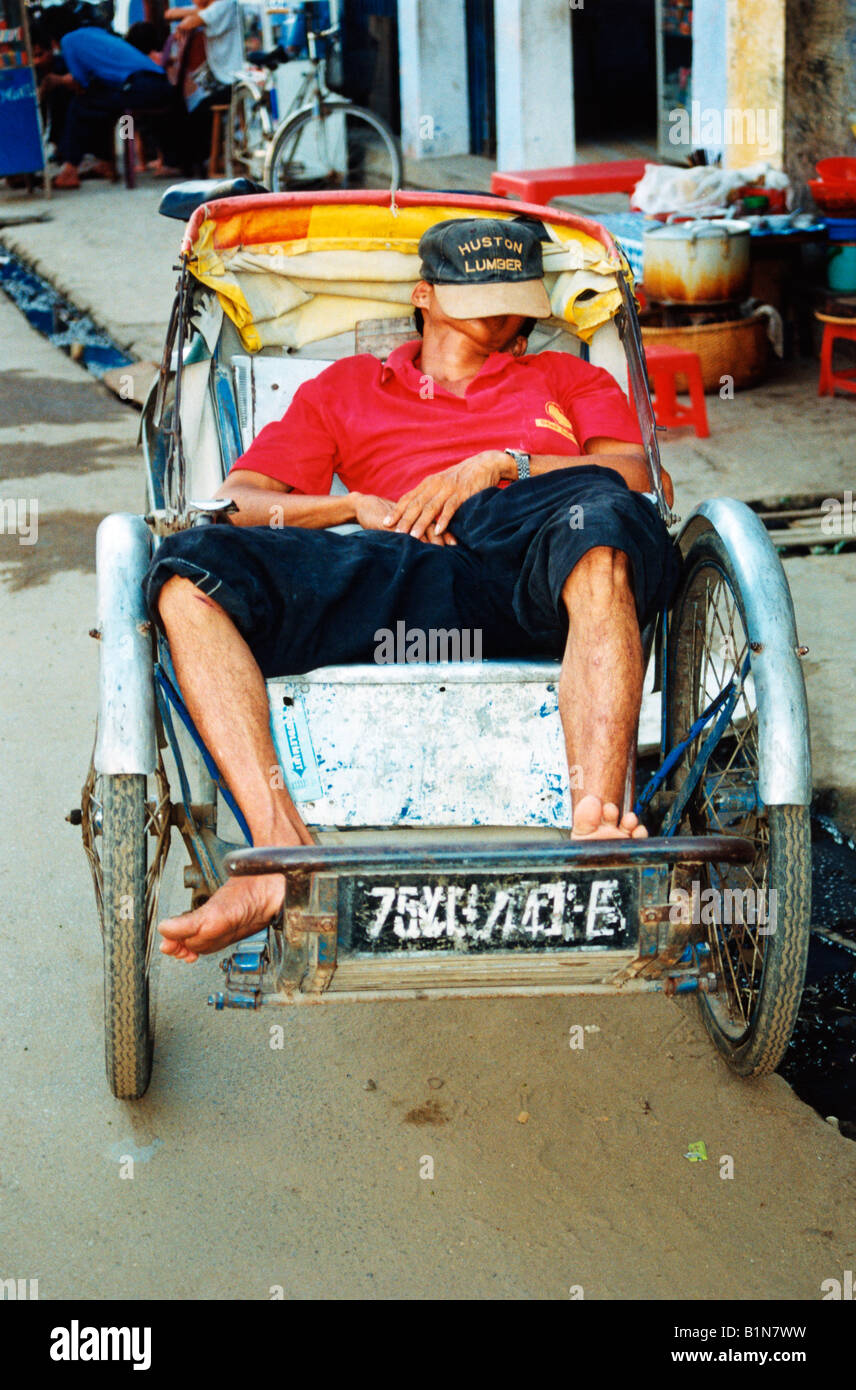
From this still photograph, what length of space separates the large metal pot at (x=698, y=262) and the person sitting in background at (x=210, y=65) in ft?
23.0

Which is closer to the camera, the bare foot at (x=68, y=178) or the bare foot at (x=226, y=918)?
the bare foot at (x=226, y=918)

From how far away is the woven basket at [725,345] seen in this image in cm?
632

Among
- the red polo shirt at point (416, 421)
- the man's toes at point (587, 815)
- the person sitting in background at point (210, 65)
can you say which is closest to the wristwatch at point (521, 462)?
the red polo shirt at point (416, 421)

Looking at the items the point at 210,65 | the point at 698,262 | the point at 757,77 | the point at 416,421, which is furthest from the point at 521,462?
the point at 210,65

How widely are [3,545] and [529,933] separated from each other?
3.60m

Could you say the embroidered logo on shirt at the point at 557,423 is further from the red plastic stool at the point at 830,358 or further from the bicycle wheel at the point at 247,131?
the bicycle wheel at the point at 247,131

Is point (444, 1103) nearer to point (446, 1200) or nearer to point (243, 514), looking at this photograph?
point (446, 1200)

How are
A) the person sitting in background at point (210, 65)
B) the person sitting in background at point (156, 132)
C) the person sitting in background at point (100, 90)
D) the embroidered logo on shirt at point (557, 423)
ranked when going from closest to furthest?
the embroidered logo on shirt at point (557, 423), the person sitting in background at point (210, 65), the person sitting in background at point (100, 90), the person sitting in background at point (156, 132)

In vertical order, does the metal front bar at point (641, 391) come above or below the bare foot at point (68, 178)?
below

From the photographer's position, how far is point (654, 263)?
6375 mm

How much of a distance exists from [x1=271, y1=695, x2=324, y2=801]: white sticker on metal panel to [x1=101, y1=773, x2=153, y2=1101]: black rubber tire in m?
0.33

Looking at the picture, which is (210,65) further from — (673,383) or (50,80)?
(673,383)

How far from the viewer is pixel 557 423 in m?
3.18

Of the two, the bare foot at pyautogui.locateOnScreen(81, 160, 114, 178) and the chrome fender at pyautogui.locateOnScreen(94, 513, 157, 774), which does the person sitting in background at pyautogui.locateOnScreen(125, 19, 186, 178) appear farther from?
the chrome fender at pyautogui.locateOnScreen(94, 513, 157, 774)
